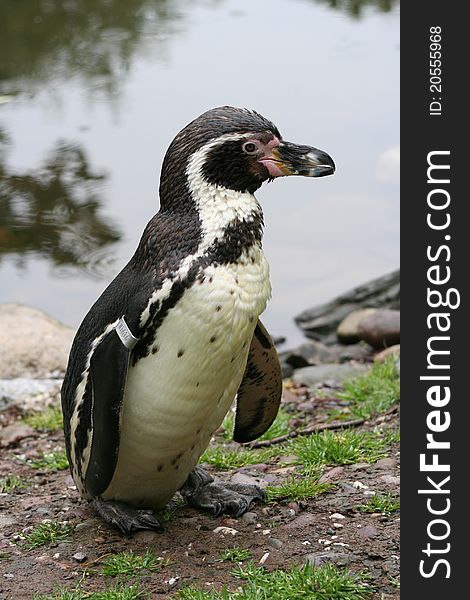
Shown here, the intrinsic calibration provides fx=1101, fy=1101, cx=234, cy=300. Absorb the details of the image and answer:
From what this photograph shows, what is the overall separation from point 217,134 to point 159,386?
2.79 feet

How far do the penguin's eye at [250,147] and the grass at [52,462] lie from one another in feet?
6.78

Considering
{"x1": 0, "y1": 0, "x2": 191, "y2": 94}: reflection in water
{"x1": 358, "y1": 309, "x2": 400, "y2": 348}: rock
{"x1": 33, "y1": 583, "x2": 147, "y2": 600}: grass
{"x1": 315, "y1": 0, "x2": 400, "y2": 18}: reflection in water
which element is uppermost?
{"x1": 315, "y1": 0, "x2": 400, "y2": 18}: reflection in water

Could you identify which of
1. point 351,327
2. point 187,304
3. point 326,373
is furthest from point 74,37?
point 187,304

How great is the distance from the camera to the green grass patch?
15.9ft

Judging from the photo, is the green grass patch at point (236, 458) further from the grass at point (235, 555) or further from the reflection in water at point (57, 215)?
the reflection in water at point (57, 215)

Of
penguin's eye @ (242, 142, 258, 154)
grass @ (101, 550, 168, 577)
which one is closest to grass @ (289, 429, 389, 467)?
grass @ (101, 550, 168, 577)

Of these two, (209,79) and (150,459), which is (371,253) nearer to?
(209,79)

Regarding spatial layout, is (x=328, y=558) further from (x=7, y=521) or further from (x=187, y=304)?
(x=7, y=521)

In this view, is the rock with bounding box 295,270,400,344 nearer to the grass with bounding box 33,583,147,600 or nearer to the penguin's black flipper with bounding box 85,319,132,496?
the penguin's black flipper with bounding box 85,319,132,496

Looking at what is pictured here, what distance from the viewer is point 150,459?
152 inches

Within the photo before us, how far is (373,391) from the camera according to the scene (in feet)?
18.9

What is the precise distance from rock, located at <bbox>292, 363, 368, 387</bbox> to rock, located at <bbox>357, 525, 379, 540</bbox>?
2573mm

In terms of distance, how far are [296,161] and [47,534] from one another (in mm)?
1676

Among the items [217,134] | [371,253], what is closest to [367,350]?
[371,253]
